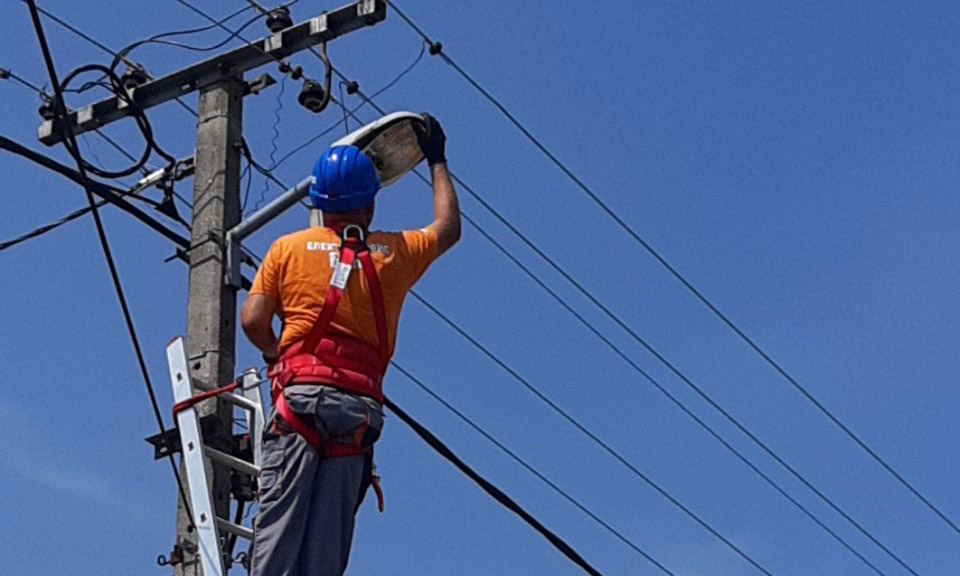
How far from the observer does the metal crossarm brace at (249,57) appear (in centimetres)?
1101

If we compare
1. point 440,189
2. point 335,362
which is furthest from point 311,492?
point 440,189

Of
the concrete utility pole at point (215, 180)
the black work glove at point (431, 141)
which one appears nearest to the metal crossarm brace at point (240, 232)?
the concrete utility pole at point (215, 180)

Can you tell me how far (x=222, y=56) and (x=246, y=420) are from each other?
253 cm

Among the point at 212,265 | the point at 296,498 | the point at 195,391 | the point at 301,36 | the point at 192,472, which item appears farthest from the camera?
the point at 301,36

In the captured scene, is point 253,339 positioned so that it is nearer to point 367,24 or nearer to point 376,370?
point 376,370

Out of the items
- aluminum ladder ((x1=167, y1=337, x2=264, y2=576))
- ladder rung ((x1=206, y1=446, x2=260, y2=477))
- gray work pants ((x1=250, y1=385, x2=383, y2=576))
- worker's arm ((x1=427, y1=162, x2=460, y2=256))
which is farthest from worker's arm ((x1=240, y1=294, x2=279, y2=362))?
ladder rung ((x1=206, y1=446, x2=260, y2=477))

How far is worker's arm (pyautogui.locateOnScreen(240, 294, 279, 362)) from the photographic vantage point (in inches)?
291

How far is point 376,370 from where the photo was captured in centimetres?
737

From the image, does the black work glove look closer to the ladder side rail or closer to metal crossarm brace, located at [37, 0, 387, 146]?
the ladder side rail

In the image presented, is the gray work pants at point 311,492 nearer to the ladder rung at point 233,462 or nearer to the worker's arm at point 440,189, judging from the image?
the worker's arm at point 440,189

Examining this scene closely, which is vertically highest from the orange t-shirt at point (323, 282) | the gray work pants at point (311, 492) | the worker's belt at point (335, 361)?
the orange t-shirt at point (323, 282)

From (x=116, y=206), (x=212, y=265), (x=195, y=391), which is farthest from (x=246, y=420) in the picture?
(x=116, y=206)

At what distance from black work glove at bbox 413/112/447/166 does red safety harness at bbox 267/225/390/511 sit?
819 millimetres

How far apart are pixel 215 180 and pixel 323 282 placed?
12.0 ft
